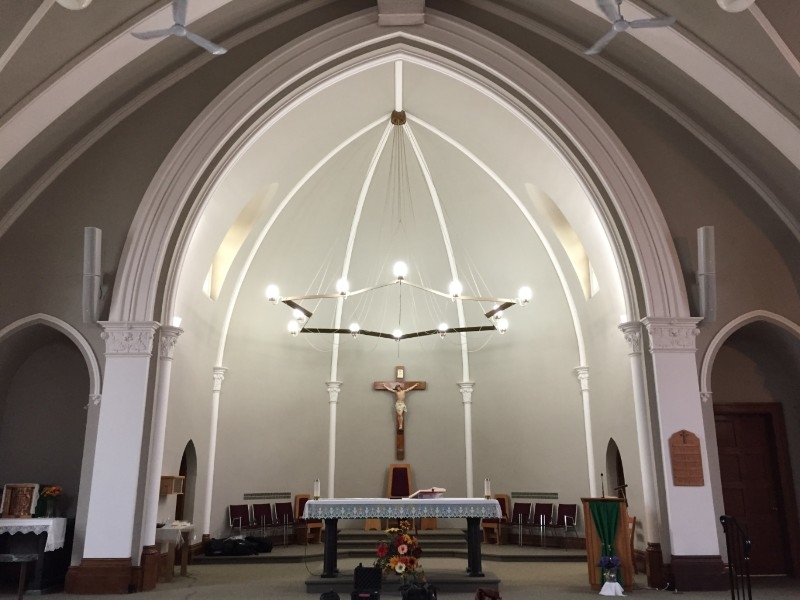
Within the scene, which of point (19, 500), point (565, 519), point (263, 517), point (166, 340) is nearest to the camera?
point (19, 500)

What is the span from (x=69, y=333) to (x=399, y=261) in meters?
4.32

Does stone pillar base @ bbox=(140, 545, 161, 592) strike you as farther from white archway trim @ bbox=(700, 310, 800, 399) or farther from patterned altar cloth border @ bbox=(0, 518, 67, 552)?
white archway trim @ bbox=(700, 310, 800, 399)

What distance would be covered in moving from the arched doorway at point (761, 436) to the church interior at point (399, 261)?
3cm

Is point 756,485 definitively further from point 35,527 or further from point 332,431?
point 35,527

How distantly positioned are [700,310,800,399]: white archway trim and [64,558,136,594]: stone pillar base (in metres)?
7.03

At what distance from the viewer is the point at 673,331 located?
811 cm

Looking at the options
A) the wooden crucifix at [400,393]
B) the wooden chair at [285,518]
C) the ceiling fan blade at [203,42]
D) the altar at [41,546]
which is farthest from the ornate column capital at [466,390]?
the ceiling fan blade at [203,42]

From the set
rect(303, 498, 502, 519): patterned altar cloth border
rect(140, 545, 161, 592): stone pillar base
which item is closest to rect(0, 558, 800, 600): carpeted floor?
rect(140, 545, 161, 592): stone pillar base

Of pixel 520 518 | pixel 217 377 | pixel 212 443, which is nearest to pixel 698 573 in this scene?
pixel 520 518

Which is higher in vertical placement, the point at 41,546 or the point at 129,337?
the point at 129,337

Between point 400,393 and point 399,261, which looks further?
point 400,393

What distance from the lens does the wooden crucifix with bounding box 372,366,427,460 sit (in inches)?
501

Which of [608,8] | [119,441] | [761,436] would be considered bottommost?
[119,441]

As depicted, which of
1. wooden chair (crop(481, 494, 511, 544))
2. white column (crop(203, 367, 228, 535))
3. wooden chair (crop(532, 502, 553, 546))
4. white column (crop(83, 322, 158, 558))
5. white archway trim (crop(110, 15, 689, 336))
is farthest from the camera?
wooden chair (crop(481, 494, 511, 544))
